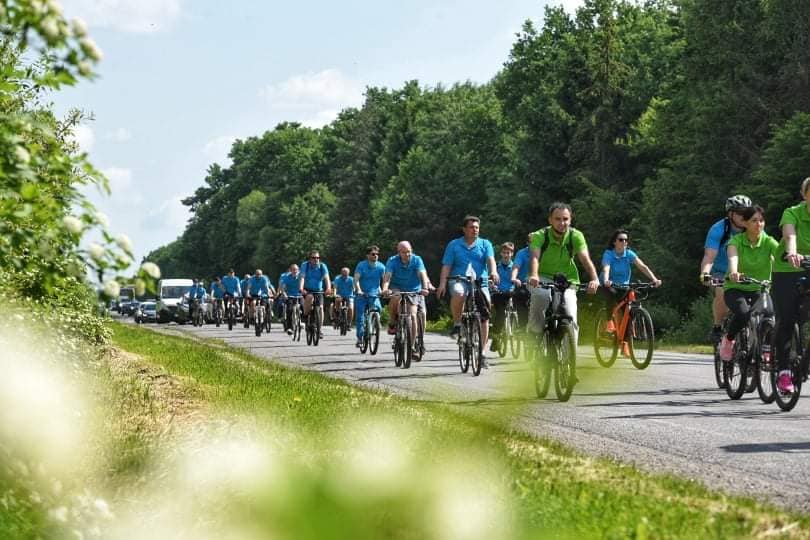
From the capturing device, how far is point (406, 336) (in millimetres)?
17500

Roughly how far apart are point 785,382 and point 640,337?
5830 millimetres

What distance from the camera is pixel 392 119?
8488 centimetres

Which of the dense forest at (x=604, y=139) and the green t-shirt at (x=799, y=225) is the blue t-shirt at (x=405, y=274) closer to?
the green t-shirt at (x=799, y=225)

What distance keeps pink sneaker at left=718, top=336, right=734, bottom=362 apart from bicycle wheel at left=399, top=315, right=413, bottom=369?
630cm

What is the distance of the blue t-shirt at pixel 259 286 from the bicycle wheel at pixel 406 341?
16792 millimetres

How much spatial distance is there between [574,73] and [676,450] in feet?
157

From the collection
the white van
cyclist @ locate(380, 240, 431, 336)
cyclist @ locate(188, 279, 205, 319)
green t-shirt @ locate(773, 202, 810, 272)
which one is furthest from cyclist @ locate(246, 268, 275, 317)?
the white van

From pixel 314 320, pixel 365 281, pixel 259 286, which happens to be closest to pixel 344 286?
pixel 314 320

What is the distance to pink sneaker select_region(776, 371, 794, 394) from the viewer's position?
34.2 feet

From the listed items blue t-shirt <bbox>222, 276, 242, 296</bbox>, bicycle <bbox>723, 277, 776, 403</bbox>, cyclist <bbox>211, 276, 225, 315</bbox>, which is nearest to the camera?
bicycle <bbox>723, 277, 776, 403</bbox>

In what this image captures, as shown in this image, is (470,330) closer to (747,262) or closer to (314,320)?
(747,262)

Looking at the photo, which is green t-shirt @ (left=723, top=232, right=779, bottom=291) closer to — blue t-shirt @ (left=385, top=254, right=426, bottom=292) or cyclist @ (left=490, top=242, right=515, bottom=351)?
blue t-shirt @ (left=385, top=254, right=426, bottom=292)

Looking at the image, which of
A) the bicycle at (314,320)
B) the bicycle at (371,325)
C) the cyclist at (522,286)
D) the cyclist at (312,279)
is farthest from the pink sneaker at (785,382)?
the cyclist at (312,279)

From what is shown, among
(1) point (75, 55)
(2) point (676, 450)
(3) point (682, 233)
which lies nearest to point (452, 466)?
(1) point (75, 55)
